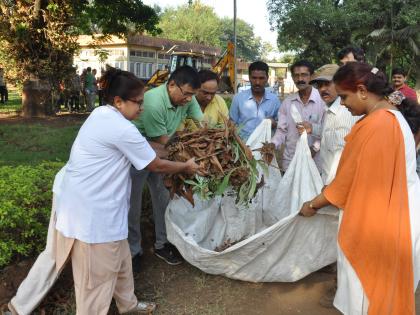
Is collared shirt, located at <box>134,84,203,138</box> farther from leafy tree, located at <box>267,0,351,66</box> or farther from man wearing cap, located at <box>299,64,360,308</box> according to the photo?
leafy tree, located at <box>267,0,351,66</box>

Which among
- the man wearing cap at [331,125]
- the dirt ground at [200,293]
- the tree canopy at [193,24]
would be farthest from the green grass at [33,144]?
the tree canopy at [193,24]

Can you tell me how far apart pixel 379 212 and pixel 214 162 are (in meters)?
1.06

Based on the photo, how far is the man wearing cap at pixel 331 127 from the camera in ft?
10.6

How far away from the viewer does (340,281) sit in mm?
2602

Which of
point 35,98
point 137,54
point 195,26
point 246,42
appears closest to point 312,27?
point 137,54

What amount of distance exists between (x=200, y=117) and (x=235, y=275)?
4.35 ft

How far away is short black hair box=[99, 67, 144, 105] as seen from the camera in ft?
7.97

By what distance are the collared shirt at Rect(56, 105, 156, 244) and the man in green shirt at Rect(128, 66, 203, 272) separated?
71 cm

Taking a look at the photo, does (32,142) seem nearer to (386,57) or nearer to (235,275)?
(235,275)

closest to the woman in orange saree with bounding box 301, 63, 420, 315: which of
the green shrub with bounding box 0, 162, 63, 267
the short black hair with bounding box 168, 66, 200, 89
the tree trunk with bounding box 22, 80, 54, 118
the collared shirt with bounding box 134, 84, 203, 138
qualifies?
the short black hair with bounding box 168, 66, 200, 89

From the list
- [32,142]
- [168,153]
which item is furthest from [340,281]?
[32,142]

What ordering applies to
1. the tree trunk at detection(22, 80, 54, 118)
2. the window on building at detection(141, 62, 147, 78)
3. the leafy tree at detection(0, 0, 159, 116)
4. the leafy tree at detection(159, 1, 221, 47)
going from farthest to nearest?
the leafy tree at detection(159, 1, 221, 47), the window on building at detection(141, 62, 147, 78), the tree trunk at detection(22, 80, 54, 118), the leafy tree at detection(0, 0, 159, 116)

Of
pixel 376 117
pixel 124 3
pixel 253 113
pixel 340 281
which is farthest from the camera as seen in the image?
pixel 124 3

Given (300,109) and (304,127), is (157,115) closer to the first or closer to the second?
(304,127)
